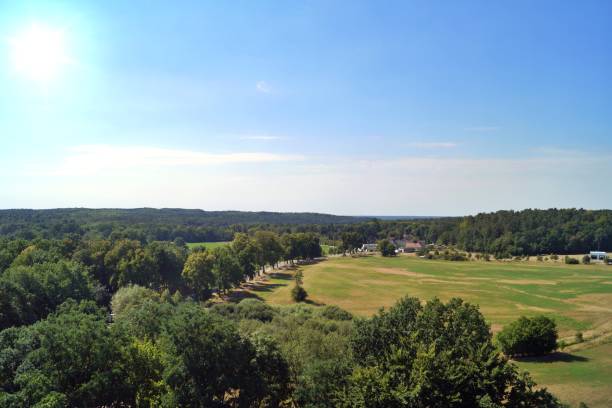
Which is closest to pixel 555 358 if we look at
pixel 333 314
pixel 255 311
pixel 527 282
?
pixel 333 314

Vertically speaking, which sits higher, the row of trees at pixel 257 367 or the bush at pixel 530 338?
the row of trees at pixel 257 367

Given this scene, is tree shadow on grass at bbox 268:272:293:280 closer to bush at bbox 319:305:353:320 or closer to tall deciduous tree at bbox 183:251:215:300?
tall deciduous tree at bbox 183:251:215:300

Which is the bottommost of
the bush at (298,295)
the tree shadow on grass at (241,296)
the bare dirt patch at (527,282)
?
the tree shadow on grass at (241,296)

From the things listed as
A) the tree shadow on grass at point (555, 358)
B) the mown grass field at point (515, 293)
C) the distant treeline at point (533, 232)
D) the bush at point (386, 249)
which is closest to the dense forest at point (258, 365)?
the mown grass field at point (515, 293)

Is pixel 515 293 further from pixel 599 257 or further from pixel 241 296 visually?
pixel 599 257

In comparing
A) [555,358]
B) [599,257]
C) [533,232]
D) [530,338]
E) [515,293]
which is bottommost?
[515,293]

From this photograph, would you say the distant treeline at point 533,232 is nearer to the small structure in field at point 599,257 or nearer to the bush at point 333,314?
the small structure in field at point 599,257

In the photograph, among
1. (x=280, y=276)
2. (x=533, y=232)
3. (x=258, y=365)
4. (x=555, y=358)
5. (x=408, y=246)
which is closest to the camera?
(x=258, y=365)
